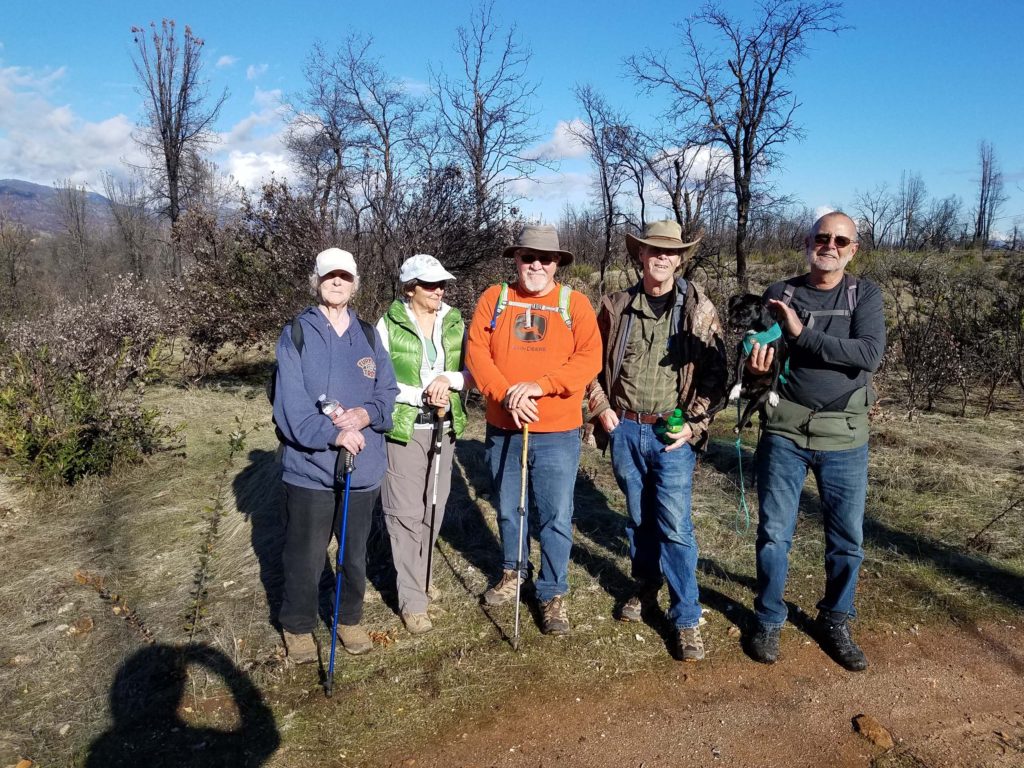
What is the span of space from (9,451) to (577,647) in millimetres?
5788

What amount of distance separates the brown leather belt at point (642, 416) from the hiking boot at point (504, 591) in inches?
45.6

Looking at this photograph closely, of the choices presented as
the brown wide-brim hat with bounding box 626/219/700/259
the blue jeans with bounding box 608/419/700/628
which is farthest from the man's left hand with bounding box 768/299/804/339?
the blue jeans with bounding box 608/419/700/628

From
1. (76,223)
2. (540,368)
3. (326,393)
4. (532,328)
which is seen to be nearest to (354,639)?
(326,393)

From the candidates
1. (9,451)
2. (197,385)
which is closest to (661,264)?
(9,451)

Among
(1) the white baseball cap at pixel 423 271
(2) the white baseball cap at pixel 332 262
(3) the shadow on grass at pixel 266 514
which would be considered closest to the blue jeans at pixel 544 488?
(1) the white baseball cap at pixel 423 271

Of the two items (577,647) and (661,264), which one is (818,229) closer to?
(661,264)

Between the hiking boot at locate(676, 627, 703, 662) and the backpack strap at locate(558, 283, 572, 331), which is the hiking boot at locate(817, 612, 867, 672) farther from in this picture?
the backpack strap at locate(558, 283, 572, 331)

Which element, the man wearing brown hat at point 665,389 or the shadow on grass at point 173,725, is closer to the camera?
the shadow on grass at point 173,725

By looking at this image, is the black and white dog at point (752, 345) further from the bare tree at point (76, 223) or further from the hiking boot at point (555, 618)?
the bare tree at point (76, 223)

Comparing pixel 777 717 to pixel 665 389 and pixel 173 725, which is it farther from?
pixel 173 725

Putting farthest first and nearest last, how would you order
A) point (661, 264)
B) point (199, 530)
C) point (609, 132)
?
point (609, 132) → point (199, 530) → point (661, 264)

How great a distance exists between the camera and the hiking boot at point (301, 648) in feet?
11.2

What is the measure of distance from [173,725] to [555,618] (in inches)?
74.8

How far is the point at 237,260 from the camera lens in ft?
31.4
